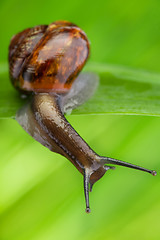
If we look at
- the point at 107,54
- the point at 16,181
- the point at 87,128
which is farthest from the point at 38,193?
the point at 107,54

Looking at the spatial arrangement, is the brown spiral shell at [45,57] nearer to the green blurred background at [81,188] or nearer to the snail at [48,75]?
the snail at [48,75]

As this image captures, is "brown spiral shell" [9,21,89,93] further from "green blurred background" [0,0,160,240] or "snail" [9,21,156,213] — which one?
"green blurred background" [0,0,160,240]

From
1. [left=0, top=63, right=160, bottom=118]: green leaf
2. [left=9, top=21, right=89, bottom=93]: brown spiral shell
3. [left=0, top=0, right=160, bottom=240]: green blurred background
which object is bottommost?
[left=0, top=0, right=160, bottom=240]: green blurred background

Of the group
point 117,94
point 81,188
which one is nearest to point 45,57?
point 117,94

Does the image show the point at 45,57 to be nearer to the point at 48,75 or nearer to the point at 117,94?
the point at 48,75

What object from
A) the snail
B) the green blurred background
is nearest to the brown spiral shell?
the snail

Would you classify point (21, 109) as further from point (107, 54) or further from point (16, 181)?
point (107, 54)

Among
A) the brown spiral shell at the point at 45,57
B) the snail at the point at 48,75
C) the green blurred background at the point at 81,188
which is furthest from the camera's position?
the brown spiral shell at the point at 45,57

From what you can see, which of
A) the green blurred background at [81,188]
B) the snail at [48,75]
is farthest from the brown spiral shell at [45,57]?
the green blurred background at [81,188]
